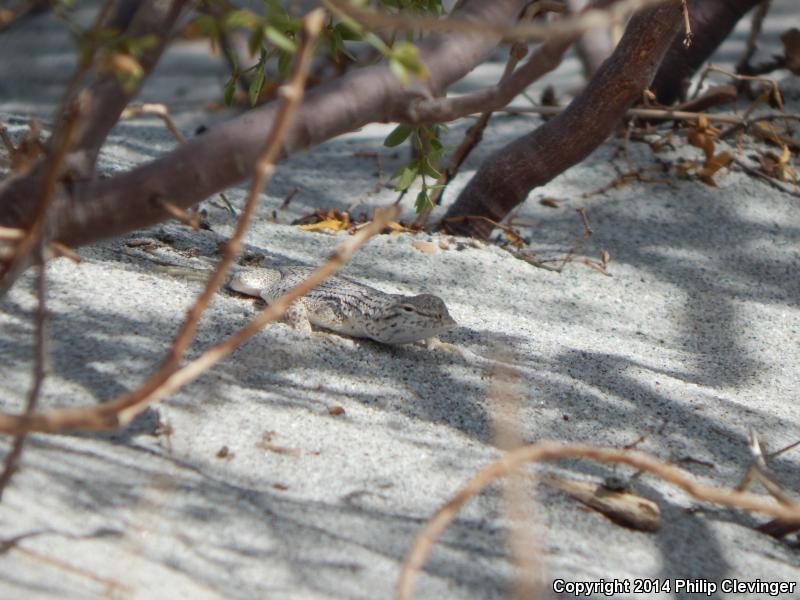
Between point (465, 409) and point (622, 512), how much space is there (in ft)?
2.67

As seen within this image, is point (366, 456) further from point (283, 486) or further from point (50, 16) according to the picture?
point (50, 16)

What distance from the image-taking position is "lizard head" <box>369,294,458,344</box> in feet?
12.7

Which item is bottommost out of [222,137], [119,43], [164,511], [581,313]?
[581,313]

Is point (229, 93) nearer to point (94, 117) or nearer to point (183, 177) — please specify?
point (94, 117)

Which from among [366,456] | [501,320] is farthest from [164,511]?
[501,320]

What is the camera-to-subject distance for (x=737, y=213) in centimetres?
589

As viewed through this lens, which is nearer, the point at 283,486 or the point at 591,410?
the point at 283,486

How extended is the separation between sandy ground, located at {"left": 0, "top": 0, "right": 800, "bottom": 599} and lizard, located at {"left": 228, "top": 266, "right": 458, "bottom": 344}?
10cm

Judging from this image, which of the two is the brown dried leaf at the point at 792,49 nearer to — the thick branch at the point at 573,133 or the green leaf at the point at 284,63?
the thick branch at the point at 573,133

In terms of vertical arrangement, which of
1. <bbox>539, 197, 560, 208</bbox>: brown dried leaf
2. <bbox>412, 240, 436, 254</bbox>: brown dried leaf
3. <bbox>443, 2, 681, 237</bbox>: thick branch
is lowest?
<bbox>539, 197, 560, 208</bbox>: brown dried leaf

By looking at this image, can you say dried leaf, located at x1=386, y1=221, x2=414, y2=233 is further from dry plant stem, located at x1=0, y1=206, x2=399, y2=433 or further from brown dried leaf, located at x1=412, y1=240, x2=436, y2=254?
dry plant stem, located at x1=0, y1=206, x2=399, y2=433

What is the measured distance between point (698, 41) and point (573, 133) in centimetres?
205

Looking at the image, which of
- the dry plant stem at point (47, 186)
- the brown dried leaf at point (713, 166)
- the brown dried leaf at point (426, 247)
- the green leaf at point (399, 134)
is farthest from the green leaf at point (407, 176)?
the brown dried leaf at point (713, 166)

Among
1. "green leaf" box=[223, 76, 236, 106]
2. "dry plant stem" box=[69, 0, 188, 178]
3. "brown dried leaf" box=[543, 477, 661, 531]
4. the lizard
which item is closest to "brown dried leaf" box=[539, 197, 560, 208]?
the lizard
